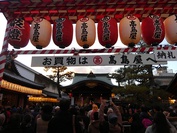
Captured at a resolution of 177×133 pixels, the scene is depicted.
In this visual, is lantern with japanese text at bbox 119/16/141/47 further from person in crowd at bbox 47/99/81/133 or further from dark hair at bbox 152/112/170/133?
person in crowd at bbox 47/99/81/133

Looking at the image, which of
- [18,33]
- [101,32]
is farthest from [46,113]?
[101,32]

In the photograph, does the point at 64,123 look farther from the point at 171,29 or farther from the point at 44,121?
the point at 171,29

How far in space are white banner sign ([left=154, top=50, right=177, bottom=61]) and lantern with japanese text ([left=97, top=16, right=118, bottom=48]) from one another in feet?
4.25

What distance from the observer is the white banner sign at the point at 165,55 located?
15.6 feet

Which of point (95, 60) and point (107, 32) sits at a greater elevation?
point (107, 32)

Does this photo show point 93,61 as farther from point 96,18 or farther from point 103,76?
point 103,76

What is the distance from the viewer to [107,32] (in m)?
4.76

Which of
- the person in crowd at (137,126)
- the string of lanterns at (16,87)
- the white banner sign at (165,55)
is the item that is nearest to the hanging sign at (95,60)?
the white banner sign at (165,55)

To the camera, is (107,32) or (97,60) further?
(97,60)

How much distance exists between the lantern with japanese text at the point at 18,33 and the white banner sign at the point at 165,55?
3.88 metres

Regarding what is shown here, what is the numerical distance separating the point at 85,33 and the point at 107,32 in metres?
0.63

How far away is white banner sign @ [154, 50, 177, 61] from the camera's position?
4750mm

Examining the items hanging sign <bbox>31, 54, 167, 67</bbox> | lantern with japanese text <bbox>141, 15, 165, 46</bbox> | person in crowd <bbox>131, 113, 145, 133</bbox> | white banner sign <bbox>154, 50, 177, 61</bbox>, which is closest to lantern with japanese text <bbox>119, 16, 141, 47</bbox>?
lantern with japanese text <bbox>141, 15, 165, 46</bbox>

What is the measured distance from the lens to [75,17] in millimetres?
5953
